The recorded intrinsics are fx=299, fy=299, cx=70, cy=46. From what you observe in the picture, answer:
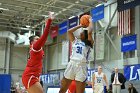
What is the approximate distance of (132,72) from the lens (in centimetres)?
1432

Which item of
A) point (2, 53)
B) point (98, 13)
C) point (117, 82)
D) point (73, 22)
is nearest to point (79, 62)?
point (117, 82)

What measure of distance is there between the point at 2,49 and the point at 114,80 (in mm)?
16422

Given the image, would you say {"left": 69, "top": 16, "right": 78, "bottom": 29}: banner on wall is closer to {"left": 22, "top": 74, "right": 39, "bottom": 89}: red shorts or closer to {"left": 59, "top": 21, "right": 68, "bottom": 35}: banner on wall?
{"left": 59, "top": 21, "right": 68, "bottom": 35}: banner on wall

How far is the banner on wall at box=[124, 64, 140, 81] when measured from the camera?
1399cm

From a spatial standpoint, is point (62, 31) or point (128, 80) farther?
point (62, 31)

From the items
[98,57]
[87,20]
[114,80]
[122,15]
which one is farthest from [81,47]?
[98,57]

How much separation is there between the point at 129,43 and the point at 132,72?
1.82m

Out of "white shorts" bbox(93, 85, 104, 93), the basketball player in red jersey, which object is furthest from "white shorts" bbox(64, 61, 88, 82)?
"white shorts" bbox(93, 85, 104, 93)

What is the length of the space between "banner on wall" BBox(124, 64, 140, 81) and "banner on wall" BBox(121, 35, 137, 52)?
117 centimetres

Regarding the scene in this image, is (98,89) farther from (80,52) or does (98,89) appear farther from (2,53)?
(2,53)

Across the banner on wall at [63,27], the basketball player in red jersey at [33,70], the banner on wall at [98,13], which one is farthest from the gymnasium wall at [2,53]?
the basketball player in red jersey at [33,70]

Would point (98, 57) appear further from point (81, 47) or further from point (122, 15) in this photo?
point (81, 47)

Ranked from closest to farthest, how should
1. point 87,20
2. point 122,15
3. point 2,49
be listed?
point 87,20 < point 122,15 < point 2,49

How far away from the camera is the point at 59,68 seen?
25.1 metres
